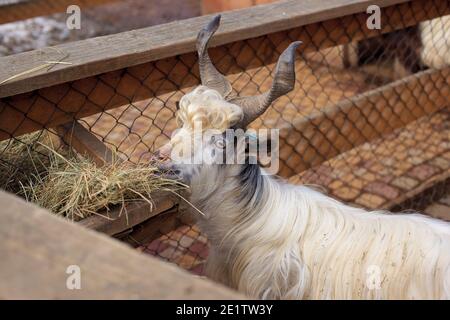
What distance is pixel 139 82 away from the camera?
235 cm

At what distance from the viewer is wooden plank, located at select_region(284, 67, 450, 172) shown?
10.0 feet

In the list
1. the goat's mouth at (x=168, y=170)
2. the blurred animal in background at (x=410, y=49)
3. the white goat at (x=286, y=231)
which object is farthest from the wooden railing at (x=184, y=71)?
the blurred animal in background at (x=410, y=49)

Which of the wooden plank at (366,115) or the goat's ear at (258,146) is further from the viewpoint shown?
the wooden plank at (366,115)

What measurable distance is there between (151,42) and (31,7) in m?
3.08

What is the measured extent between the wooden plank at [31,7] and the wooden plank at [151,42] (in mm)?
2660

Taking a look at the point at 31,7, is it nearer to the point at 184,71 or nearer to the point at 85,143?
the point at 184,71

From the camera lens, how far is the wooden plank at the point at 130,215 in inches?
76.9

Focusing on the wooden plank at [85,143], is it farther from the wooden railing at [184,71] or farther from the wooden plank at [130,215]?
the wooden plank at [130,215]

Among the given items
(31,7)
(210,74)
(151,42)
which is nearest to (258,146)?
(210,74)

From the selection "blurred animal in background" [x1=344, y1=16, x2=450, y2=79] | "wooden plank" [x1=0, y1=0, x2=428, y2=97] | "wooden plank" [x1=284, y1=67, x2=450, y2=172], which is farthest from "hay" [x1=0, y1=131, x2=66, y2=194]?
"blurred animal in background" [x1=344, y1=16, x2=450, y2=79]

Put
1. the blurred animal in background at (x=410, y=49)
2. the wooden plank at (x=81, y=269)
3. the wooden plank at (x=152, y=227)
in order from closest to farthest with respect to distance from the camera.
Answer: the wooden plank at (x=81, y=269) < the wooden plank at (x=152, y=227) < the blurred animal in background at (x=410, y=49)

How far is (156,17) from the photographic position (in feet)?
30.5
